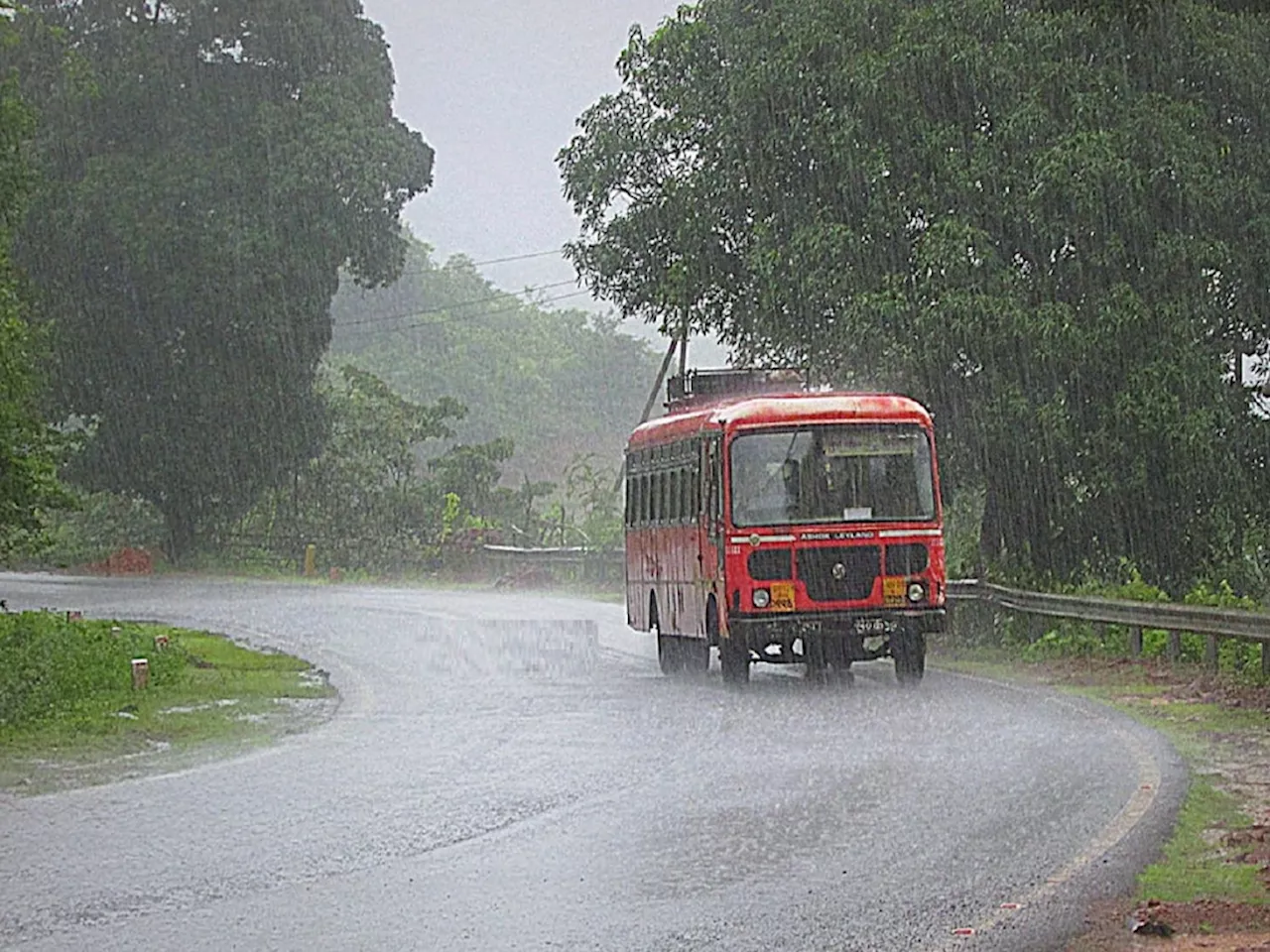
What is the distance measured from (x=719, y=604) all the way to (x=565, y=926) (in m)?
11.9

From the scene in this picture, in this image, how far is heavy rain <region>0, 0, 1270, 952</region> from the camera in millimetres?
10234

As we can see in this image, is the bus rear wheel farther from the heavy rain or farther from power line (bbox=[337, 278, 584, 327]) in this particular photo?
power line (bbox=[337, 278, 584, 327])

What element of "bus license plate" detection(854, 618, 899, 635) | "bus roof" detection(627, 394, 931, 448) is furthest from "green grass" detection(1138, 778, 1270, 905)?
"bus roof" detection(627, 394, 931, 448)

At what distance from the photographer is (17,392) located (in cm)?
2131

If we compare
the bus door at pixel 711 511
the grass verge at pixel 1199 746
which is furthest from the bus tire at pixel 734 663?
the grass verge at pixel 1199 746

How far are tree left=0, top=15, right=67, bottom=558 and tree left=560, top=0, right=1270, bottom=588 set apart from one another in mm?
9865

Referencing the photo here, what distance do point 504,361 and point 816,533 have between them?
71646 mm

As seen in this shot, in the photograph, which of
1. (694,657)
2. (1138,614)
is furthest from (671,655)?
(1138,614)

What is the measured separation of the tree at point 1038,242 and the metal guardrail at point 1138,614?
198 centimetres

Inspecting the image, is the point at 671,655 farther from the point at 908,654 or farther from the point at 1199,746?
the point at 1199,746

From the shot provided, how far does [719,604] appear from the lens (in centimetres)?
2061

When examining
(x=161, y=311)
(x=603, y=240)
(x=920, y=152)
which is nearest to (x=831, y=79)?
(x=920, y=152)

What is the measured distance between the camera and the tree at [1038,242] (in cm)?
2589

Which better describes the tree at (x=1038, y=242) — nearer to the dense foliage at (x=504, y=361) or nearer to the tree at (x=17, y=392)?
the tree at (x=17, y=392)
